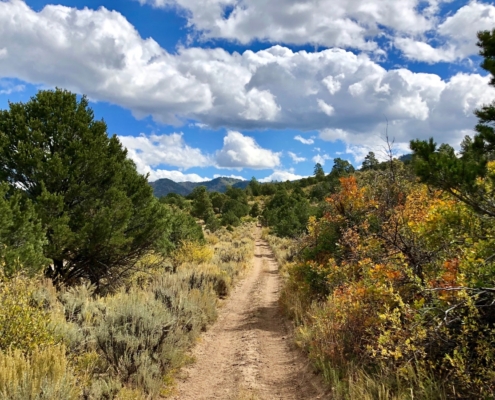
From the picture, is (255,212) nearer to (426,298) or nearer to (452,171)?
(426,298)

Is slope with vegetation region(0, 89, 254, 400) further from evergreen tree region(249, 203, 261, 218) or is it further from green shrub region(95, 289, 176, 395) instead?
evergreen tree region(249, 203, 261, 218)

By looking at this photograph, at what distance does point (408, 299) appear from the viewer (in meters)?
5.68

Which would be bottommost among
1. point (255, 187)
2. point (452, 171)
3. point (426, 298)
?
point (426, 298)

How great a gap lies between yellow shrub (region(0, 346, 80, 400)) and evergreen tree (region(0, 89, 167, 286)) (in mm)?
7043

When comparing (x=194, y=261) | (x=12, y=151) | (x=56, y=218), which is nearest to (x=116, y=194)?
(x=56, y=218)

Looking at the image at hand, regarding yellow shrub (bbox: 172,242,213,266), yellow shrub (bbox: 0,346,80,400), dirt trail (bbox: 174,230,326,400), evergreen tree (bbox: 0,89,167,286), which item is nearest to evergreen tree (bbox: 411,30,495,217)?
dirt trail (bbox: 174,230,326,400)

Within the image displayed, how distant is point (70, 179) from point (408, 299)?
10.6 metres

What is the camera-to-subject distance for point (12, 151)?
1120 cm

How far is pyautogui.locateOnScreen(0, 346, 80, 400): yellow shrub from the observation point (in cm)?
368

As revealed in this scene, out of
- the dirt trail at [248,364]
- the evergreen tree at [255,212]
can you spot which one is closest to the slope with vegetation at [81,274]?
the dirt trail at [248,364]

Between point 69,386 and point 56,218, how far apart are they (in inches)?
310

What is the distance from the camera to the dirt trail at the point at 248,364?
18.9 ft

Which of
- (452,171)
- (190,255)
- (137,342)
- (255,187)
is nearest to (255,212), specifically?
(255,187)

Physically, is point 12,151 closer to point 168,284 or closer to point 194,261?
point 168,284
